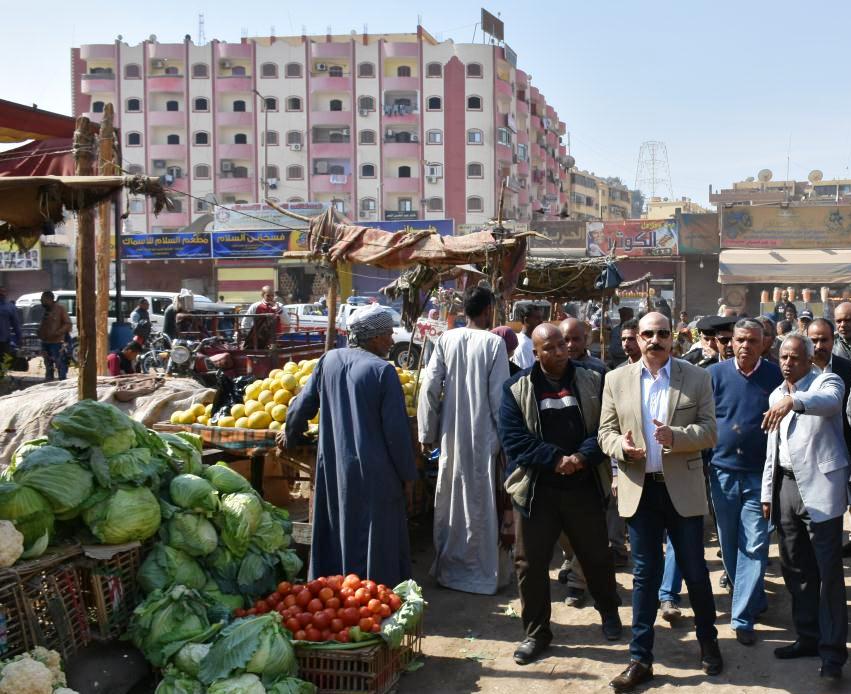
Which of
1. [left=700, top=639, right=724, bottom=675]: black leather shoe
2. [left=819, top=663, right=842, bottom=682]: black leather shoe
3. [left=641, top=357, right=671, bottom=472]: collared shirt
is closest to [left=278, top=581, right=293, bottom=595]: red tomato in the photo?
[left=641, top=357, right=671, bottom=472]: collared shirt

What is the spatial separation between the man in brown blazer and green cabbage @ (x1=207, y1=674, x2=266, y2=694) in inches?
69.0

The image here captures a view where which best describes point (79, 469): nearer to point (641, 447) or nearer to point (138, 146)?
point (641, 447)

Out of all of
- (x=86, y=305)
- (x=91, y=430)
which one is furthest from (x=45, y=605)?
(x=86, y=305)

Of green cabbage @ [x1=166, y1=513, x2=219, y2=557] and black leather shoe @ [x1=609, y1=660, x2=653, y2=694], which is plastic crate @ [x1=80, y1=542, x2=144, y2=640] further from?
black leather shoe @ [x1=609, y1=660, x2=653, y2=694]

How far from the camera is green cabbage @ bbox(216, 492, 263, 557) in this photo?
4570 mm

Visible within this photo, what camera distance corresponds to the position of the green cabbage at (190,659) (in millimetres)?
3867

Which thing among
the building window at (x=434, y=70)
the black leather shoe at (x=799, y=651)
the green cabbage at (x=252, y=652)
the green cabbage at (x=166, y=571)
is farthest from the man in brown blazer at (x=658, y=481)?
the building window at (x=434, y=70)

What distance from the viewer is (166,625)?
4.01m

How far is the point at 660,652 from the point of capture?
187 inches

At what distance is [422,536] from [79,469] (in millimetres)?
3545

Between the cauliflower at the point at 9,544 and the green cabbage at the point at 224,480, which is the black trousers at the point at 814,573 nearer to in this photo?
the green cabbage at the point at 224,480

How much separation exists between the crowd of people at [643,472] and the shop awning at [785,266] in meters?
30.9


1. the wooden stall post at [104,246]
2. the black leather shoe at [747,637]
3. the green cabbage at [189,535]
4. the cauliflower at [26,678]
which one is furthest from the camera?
the wooden stall post at [104,246]

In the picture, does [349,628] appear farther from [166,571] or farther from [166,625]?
[166,571]
